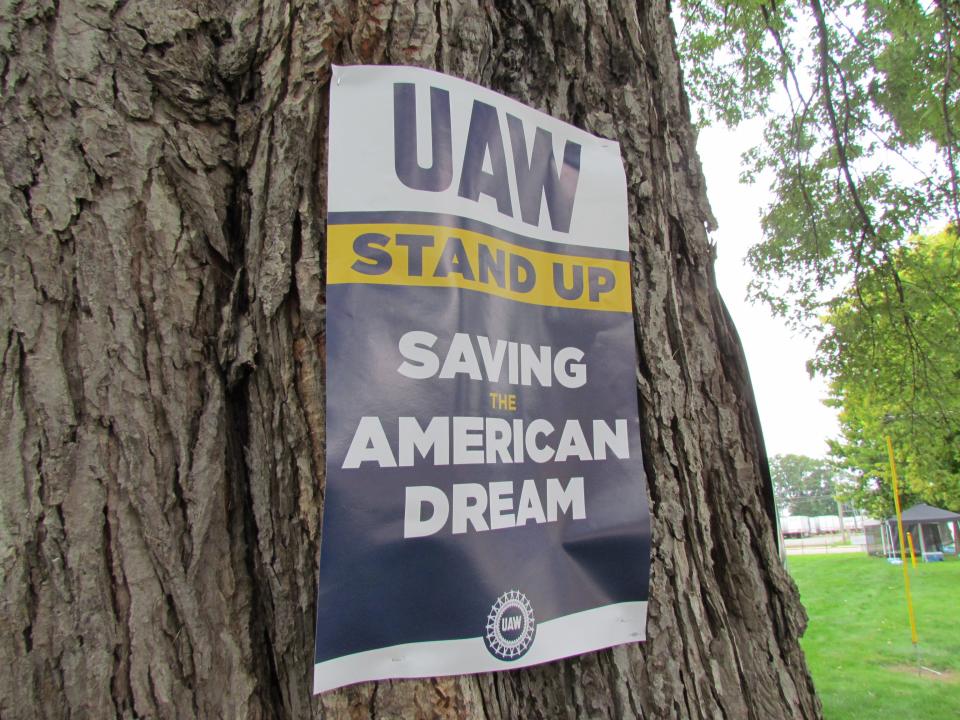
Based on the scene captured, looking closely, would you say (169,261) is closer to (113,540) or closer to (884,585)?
(113,540)

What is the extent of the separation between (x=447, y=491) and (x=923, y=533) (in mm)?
35737

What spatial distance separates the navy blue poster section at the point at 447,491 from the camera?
1.13 m

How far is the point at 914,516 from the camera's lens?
25969 millimetres

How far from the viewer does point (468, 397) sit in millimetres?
1254

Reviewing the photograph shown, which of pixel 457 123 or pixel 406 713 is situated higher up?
pixel 457 123

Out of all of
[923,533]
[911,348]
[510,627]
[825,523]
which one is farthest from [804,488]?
[510,627]

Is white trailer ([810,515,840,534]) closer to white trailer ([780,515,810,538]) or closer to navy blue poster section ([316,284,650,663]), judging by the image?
white trailer ([780,515,810,538])

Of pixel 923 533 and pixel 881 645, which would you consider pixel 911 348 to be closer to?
pixel 881 645

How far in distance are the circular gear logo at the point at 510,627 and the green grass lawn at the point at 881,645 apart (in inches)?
334

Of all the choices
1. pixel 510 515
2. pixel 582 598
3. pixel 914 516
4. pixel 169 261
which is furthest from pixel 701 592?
pixel 914 516

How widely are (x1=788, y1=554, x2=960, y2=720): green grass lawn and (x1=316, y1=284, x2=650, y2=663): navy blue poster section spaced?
837 centimetres

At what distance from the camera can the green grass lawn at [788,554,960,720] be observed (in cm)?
820

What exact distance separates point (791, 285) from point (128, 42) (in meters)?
7.34

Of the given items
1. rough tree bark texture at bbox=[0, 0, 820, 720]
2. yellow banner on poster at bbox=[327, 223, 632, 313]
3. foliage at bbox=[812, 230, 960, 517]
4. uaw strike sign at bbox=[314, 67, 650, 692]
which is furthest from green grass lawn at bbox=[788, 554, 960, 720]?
yellow banner on poster at bbox=[327, 223, 632, 313]
